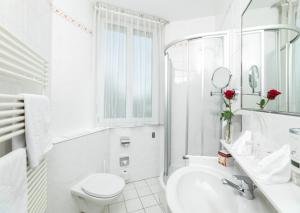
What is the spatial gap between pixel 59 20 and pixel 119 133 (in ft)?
4.87

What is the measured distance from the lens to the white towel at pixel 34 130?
2.41ft

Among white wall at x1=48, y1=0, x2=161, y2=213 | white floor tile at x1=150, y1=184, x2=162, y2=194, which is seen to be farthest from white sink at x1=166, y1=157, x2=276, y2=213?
white floor tile at x1=150, y1=184, x2=162, y2=194

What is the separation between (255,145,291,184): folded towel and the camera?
544 mm

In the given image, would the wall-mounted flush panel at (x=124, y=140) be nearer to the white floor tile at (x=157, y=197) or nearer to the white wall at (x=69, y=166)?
the white wall at (x=69, y=166)

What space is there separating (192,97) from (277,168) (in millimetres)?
1271

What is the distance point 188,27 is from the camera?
2.28m

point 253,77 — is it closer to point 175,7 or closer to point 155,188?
point 175,7

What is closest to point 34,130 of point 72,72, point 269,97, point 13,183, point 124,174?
point 13,183

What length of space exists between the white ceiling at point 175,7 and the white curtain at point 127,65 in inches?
3.6

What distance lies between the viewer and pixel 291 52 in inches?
25.6

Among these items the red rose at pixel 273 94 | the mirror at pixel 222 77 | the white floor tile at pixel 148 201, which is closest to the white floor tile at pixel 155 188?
the white floor tile at pixel 148 201

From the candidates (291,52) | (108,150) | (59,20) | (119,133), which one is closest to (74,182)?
(108,150)

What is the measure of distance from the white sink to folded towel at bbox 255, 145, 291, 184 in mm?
217

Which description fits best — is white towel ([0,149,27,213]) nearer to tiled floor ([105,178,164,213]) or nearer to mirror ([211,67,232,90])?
tiled floor ([105,178,164,213])
